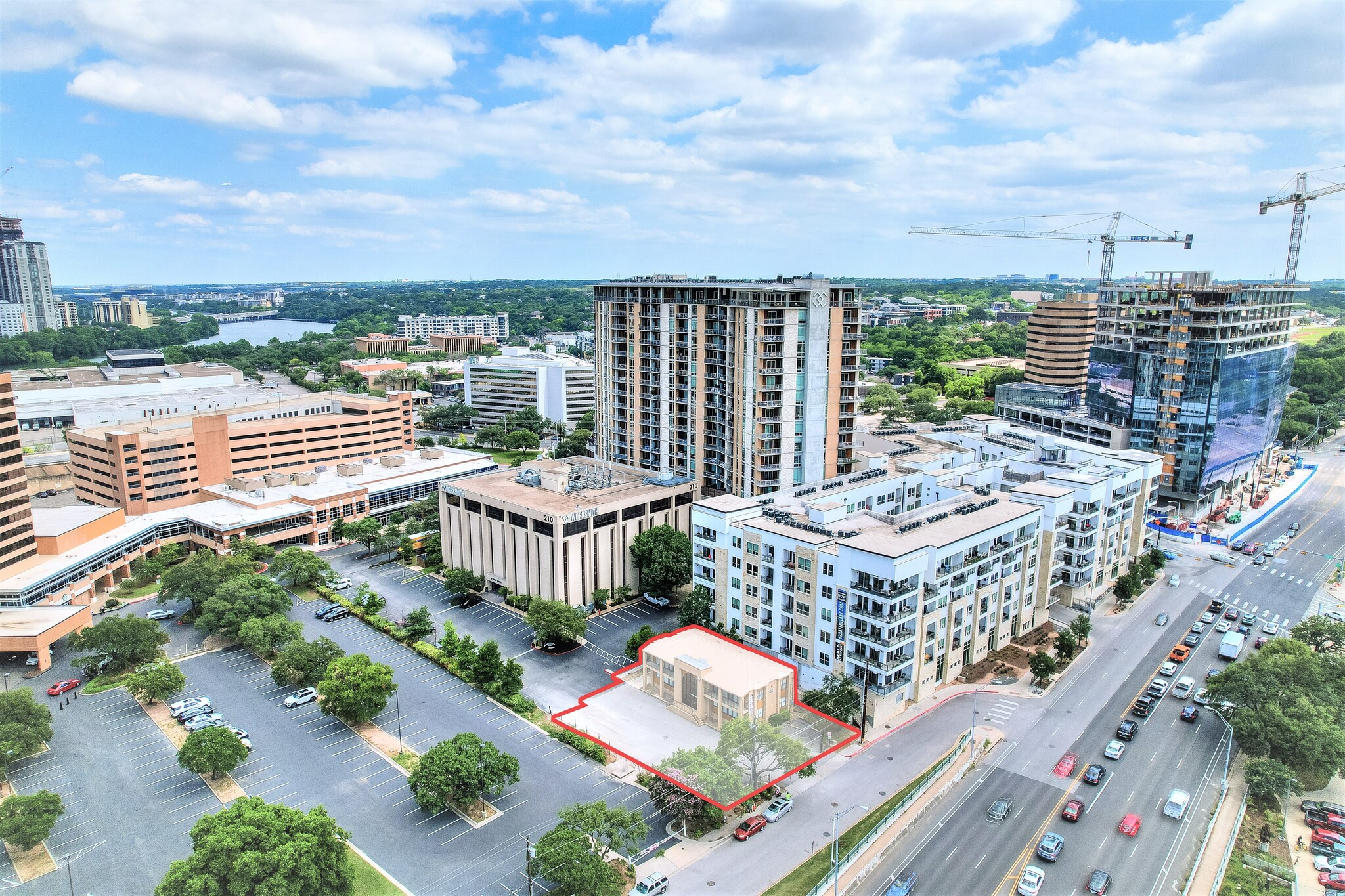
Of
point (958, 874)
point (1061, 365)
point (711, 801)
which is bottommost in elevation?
point (958, 874)

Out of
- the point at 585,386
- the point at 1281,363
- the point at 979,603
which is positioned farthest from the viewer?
the point at 585,386

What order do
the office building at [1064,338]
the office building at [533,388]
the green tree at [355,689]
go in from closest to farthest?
1. the green tree at [355,689]
2. the office building at [1064,338]
3. the office building at [533,388]

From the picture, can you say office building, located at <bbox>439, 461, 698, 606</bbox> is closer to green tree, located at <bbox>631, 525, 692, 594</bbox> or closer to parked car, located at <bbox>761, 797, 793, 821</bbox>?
green tree, located at <bbox>631, 525, 692, 594</bbox>

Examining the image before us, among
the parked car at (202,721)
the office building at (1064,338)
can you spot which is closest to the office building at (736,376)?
the parked car at (202,721)

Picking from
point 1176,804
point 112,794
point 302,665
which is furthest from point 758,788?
point 112,794

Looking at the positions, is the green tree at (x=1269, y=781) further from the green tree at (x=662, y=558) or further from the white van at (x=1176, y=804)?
the green tree at (x=662, y=558)

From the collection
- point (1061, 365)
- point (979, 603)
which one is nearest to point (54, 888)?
point (979, 603)

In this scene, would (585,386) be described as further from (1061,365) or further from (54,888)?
(54,888)
